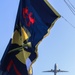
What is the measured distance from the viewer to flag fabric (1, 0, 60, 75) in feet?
27.3

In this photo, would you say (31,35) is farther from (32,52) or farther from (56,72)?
(56,72)

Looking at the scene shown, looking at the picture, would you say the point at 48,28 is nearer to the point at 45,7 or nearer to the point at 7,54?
the point at 45,7

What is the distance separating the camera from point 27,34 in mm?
8547

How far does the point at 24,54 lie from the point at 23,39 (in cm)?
42

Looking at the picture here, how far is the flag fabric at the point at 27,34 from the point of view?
8.33m

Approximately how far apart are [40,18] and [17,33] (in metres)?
0.71

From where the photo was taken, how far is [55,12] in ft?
28.1

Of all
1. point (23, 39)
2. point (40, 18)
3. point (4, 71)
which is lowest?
point (4, 71)

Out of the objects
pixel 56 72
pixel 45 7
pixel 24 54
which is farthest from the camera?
pixel 56 72

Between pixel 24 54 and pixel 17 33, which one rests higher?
pixel 17 33

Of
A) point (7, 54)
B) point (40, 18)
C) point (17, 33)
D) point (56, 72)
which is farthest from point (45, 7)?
point (56, 72)

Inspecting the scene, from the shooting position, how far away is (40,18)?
28.8 feet

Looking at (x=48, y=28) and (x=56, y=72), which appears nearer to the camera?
(x=48, y=28)

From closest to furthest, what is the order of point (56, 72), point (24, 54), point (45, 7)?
point (24, 54) < point (45, 7) < point (56, 72)
